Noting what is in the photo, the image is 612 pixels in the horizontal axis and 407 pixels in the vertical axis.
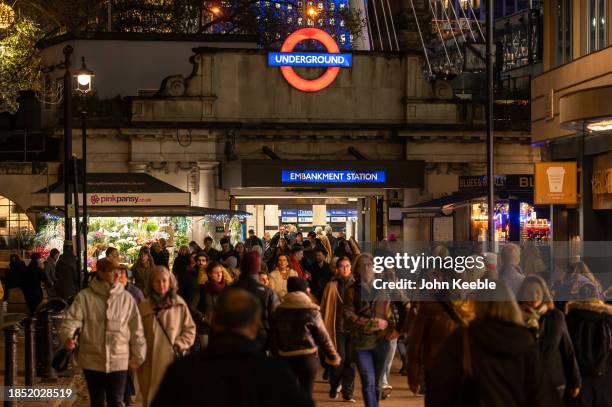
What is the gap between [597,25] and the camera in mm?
29797

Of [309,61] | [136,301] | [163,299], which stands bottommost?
[136,301]

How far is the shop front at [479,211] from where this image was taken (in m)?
33.5

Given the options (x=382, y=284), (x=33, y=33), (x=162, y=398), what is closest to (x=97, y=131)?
(x=33, y=33)

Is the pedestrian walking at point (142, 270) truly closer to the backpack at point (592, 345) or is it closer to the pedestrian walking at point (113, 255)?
the pedestrian walking at point (113, 255)

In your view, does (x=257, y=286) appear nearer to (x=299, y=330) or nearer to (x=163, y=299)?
(x=299, y=330)

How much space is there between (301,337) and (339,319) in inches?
163

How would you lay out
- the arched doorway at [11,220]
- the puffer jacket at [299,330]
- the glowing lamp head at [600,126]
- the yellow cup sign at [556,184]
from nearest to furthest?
the puffer jacket at [299,330], the glowing lamp head at [600,126], the yellow cup sign at [556,184], the arched doorway at [11,220]

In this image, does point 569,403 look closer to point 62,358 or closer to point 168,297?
point 168,297

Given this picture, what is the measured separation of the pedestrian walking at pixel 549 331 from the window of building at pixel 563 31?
22.4 metres

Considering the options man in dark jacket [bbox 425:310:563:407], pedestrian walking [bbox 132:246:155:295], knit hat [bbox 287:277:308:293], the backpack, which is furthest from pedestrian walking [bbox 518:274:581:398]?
pedestrian walking [bbox 132:246:155:295]

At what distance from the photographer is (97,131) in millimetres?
44844

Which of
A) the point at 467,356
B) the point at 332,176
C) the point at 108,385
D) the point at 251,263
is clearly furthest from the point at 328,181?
the point at 467,356

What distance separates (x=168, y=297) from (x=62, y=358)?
6.57ft

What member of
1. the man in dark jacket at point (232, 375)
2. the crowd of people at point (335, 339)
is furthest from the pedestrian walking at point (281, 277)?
the man in dark jacket at point (232, 375)
